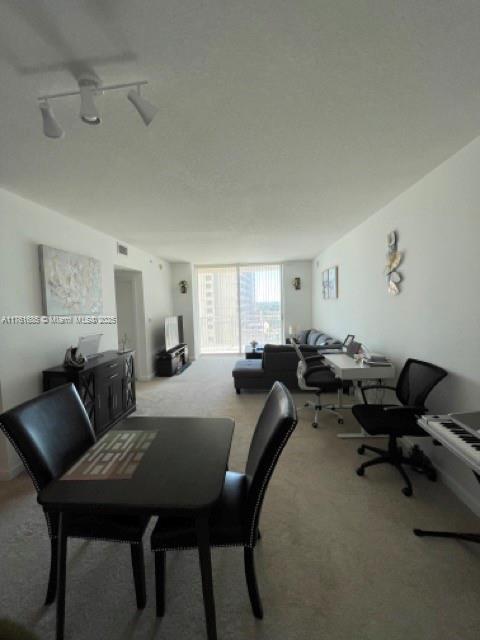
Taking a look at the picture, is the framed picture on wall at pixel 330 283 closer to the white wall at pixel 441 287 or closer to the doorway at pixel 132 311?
the white wall at pixel 441 287

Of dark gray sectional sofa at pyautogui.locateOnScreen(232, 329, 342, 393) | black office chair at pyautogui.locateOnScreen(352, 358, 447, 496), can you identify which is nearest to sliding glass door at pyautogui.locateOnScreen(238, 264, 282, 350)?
dark gray sectional sofa at pyautogui.locateOnScreen(232, 329, 342, 393)

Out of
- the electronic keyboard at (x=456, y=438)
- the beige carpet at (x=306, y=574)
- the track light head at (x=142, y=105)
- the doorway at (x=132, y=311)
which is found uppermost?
the track light head at (x=142, y=105)

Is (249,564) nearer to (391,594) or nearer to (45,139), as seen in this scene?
(391,594)

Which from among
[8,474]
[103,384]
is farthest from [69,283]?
[8,474]

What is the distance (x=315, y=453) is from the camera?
272 centimetres

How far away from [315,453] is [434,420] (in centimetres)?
128

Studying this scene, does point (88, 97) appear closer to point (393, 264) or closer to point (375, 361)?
point (393, 264)

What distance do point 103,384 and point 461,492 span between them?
335cm

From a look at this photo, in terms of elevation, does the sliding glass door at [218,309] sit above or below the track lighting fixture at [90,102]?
below

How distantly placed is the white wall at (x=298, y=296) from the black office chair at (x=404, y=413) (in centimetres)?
473

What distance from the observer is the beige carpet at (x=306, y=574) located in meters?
1.28

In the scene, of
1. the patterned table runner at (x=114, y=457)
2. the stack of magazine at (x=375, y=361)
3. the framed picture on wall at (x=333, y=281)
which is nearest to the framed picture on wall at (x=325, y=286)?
the framed picture on wall at (x=333, y=281)

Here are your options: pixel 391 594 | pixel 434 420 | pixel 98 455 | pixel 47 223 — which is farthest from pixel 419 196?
pixel 47 223

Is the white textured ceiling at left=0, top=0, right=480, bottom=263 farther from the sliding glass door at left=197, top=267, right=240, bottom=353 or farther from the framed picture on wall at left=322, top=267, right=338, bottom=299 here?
the sliding glass door at left=197, top=267, right=240, bottom=353
